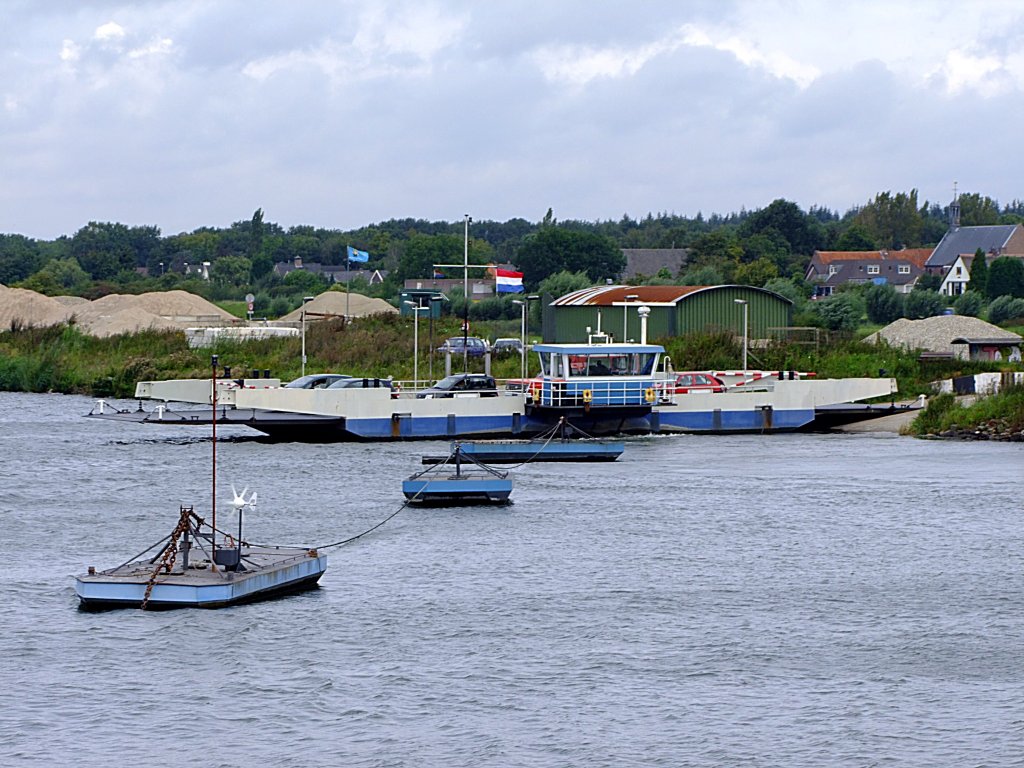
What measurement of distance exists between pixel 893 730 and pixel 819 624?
6.39 m

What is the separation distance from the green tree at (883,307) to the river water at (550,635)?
60281 millimetres

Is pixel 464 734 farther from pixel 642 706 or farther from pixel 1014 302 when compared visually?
pixel 1014 302

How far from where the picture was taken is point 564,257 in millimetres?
146750

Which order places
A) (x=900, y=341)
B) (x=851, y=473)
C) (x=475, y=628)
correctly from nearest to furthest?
(x=475, y=628) → (x=851, y=473) → (x=900, y=341)

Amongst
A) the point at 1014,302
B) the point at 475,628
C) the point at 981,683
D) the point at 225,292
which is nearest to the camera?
the point at 981,683

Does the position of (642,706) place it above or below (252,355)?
below

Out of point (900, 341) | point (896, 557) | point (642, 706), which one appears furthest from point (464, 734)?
point (900, 341)

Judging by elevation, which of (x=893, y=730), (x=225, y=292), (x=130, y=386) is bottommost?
(x=893, y=730)

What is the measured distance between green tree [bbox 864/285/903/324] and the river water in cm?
6028

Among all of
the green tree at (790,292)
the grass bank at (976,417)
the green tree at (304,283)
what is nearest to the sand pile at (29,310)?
the green tree at (304,283)

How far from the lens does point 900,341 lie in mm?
80062

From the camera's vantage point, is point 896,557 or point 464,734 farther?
point 896,557

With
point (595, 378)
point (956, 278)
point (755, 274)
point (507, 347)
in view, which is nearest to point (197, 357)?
point (507, 347)

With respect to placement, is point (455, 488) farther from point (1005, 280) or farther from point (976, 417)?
point (1005, 280)
